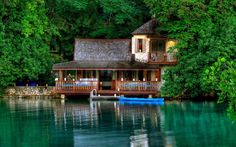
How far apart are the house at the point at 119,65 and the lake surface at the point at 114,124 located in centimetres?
440

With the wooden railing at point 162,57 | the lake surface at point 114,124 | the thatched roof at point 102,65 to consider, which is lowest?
the lake surface at point 114,124

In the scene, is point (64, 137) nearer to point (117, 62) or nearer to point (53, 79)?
point (117, 62)

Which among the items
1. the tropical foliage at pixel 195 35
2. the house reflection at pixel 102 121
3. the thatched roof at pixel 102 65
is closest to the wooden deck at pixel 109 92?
the house reflection at pixel 102 121

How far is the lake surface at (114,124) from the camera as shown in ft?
104

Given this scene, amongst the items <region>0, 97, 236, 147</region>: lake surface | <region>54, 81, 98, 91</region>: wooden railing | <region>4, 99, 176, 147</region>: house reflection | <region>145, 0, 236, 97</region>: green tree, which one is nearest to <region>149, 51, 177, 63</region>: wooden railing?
<region>145, 0, 236, 97</region>: green tree

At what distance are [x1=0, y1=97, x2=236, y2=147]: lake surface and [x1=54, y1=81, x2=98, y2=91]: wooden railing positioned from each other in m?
4.13

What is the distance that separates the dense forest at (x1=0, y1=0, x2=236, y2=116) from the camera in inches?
2106

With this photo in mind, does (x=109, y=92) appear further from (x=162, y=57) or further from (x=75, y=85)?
(x=162, y=57)

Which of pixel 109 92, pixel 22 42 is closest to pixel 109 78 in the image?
pixel 109 92

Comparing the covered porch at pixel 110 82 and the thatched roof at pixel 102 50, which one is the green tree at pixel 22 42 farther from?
the thatched roof at pixel 102 50

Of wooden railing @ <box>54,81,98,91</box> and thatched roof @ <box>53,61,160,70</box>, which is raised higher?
thatched roof @ <box>53,61,160,70</box>

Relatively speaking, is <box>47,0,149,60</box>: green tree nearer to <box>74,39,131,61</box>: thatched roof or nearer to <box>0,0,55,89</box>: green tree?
<box>0,0,55,89</box>: green tree

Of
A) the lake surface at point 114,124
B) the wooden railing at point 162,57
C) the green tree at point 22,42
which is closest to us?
the lake surface at point 114,124

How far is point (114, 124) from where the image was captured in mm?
38406
